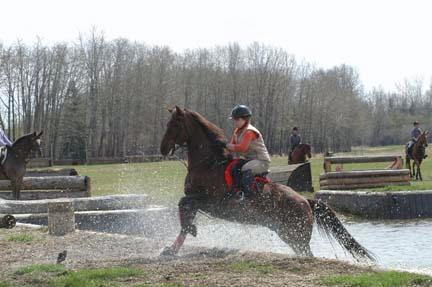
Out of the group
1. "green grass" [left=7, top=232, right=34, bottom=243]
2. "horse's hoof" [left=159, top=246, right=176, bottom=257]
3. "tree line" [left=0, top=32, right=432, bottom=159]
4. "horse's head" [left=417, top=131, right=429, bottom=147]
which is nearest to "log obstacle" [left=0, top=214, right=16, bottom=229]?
"green grass" [left=7, top=232, right=34, bottom=243]

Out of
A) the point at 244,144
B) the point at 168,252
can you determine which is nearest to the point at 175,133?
the point at 244,144

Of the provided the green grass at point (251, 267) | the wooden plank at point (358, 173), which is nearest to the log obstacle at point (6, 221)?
the green grass at point (251, 267)

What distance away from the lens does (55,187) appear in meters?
20.0

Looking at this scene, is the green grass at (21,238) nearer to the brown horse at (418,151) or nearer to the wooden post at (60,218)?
the wooden post at (60,218)

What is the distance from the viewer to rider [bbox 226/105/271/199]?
9484 millimetres

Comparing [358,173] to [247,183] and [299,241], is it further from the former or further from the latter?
[247,183]

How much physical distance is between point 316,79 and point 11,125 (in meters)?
49.9

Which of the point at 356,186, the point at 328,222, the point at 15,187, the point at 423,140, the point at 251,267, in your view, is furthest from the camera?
A: the point at 423,140

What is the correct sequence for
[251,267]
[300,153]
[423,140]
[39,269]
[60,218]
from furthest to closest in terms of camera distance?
[423,140] → [300,153] → [60,218] → [39,269] → [251,267]

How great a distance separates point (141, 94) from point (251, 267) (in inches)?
3008

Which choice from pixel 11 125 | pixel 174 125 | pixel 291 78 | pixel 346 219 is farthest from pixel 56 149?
pixel 174 125

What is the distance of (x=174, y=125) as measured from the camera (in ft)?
32.6

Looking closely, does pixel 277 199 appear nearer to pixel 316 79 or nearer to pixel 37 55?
pixel 37 55

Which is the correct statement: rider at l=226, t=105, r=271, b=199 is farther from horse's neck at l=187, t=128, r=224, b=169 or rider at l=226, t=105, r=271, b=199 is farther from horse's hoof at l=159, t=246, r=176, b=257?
horse's hoof at l=159, t=246, r=176, b=257
